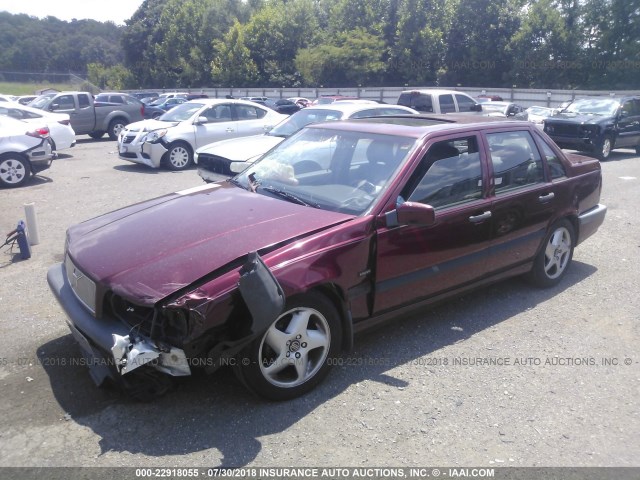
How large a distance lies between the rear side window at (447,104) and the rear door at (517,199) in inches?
409

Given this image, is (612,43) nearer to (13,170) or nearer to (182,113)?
(182,113)

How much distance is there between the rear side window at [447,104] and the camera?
15.2m

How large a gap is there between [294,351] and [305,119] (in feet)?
24.4

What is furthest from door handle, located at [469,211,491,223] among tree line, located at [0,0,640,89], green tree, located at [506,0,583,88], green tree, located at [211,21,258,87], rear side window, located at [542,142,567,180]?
green tree, located at [211,21,258,87]

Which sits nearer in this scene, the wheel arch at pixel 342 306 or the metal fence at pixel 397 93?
the wheel arch at pixel 342 306

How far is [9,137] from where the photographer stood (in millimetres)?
10688

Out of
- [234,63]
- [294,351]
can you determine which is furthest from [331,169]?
[234,63]

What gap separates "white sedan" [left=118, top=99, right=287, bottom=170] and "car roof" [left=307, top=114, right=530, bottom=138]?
8.29 meters

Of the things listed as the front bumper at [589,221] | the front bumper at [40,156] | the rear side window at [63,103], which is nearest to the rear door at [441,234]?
the front bumper at [589,221]

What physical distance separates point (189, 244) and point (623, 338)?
3.55m

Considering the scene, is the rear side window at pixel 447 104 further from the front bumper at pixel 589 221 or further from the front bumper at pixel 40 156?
the front bumper at pixel 40 156

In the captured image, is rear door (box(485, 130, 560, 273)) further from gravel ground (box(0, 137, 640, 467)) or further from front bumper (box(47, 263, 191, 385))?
front bumper (box(47, 263, 191, 385))

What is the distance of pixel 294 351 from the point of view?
3.48 metres

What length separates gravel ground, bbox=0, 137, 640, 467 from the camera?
3.07m
